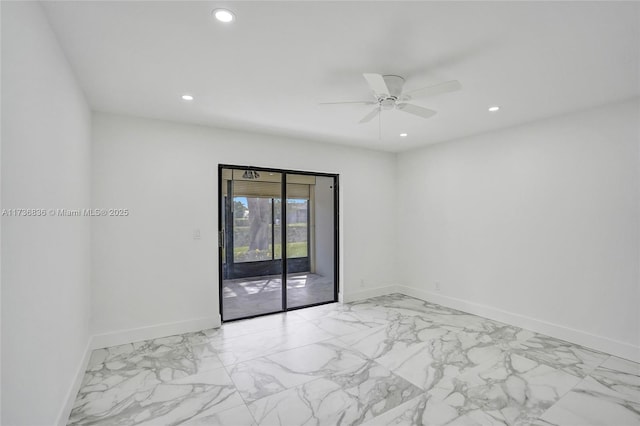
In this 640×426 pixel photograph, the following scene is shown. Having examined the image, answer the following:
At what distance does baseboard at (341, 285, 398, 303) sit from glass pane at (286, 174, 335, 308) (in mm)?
241

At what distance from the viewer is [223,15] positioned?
1.78 m

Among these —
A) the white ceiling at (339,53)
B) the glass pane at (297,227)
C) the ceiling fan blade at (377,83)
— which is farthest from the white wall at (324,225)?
the ceiling fan blade at (377,83)

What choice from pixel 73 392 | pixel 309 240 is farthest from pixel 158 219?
pixel 309 240

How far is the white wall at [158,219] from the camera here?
3.38 m

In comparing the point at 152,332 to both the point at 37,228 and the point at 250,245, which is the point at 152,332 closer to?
the point at 250,245

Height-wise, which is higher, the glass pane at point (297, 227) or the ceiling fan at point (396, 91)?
the ceiling fan at point (396, 91)

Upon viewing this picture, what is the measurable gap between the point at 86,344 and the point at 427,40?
3.84m

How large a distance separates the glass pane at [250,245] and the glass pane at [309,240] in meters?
0.26

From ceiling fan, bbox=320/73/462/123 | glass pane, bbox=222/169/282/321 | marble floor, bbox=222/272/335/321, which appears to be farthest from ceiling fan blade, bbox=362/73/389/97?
marble floor, bbox=222/272/335/321

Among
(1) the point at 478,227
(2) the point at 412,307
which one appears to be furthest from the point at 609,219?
(2) the point at 412,307

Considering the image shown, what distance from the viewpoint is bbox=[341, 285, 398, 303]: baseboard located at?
502 centimetres

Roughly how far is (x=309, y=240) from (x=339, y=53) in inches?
129

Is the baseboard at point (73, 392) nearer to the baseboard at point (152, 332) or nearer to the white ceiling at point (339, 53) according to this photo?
the baseboard at point (152, 332)

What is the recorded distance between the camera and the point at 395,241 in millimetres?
5605
